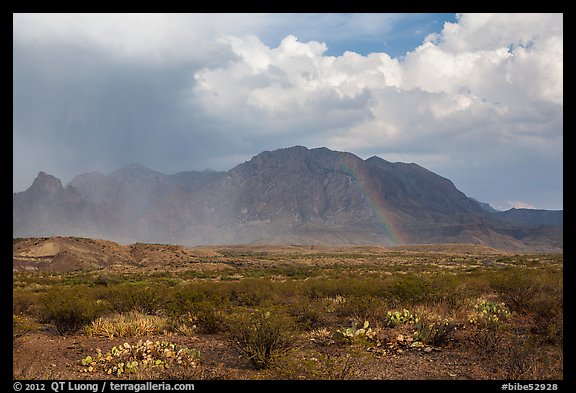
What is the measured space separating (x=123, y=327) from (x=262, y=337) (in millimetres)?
5312

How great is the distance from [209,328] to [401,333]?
5.67 meters

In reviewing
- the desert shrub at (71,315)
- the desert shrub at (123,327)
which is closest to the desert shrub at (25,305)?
the desert shrub at (71,315)

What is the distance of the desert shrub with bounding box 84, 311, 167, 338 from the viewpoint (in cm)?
1206

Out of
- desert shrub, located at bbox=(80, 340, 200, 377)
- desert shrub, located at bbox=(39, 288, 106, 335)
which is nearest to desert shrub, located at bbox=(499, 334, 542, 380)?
desert shrub, located at bbox=(80, 340, 200, 377)

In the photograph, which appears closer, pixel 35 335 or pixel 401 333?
pixel 401 333

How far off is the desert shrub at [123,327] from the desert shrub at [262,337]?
13.1 feet

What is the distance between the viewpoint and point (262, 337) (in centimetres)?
920

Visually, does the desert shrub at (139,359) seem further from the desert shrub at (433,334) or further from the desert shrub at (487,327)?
the desert shrub at (487,327)

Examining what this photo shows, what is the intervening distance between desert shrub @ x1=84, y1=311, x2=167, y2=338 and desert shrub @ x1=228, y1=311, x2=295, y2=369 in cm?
398

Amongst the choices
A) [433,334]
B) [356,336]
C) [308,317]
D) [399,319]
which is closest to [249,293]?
[308,317]
